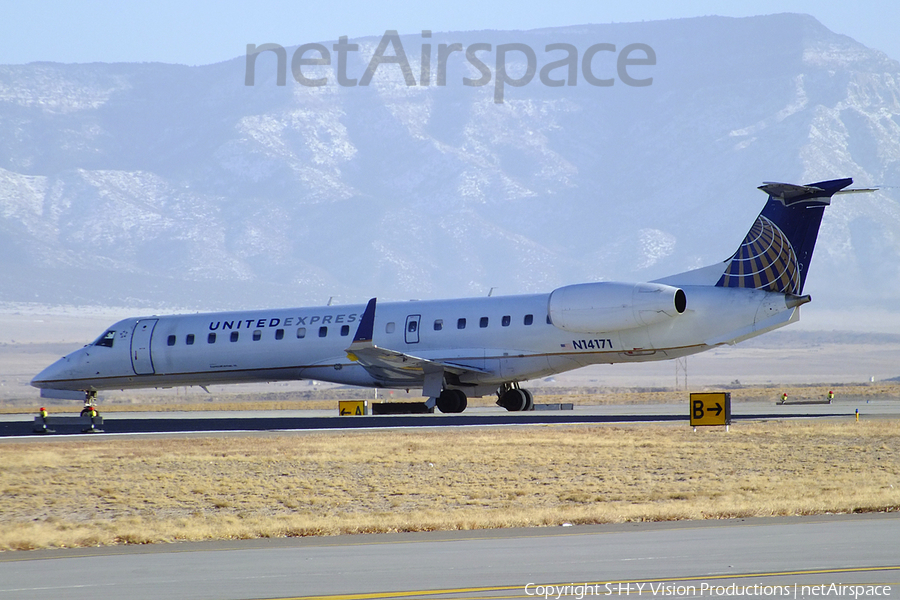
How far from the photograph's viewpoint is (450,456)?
21516mm

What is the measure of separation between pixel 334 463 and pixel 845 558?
11.8 metres

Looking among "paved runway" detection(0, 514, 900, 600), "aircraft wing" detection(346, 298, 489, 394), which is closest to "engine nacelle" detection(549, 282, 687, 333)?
"aircraft wing" detection(346, 298, 489, 394)

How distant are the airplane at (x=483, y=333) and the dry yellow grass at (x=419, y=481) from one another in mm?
5253

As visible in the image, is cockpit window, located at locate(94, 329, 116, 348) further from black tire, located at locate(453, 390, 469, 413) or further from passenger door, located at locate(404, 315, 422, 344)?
black tire, located at locate(453, 390, 469, 413)

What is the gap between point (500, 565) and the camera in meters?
10.3

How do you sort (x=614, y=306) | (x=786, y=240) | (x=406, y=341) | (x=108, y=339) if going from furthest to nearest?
(x=108, y=339) < (x=406, y=341) < (x=614, y=306) < (x=786, y=240)

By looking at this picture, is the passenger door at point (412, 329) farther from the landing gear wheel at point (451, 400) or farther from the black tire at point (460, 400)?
the black tire at point (460, 400)

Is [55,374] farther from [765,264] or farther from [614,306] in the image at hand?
[765,264]

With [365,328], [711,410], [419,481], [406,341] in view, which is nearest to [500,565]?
[419,481]

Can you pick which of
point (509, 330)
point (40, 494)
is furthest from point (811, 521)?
point (509, 330)

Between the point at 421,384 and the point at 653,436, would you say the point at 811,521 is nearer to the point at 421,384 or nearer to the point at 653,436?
the point at 653,436

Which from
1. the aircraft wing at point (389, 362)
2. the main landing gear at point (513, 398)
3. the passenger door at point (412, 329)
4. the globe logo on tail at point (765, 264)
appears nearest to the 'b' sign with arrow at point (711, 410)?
the globe logo on tail at point (765, 264)

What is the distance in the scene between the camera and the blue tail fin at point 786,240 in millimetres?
30219

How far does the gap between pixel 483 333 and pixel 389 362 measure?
2697mm
